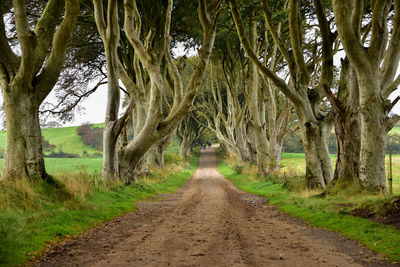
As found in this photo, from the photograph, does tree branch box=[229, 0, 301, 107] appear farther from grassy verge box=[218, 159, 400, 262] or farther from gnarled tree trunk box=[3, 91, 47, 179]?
gnarled tree trunk box=[3, 91, 47, 179]

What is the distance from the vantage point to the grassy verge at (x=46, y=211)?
17.6 feet

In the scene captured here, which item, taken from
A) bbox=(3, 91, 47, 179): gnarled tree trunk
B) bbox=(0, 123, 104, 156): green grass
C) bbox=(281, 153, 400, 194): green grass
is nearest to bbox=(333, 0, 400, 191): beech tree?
bbox=(281, 153, 400, 194): green grass

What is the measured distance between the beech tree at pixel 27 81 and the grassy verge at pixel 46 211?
0.87m

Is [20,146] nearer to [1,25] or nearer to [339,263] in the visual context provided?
[1,25]

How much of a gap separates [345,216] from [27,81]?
9.09 meters

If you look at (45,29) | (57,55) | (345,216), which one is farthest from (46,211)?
(345,216)

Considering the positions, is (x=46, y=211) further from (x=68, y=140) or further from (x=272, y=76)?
(x=68, y=140)

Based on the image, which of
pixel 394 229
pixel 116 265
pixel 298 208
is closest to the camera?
pixel 116 265

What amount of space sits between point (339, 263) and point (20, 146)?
27.3 feet

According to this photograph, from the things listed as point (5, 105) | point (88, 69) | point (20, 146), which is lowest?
point (20, 146)

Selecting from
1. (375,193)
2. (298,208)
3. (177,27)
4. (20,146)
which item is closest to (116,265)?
(20,146)

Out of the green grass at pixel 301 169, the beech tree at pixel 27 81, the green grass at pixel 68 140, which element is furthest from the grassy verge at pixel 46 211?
the green grass at pixel 68 140

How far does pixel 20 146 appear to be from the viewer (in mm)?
9000

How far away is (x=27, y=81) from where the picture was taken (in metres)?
9.12
